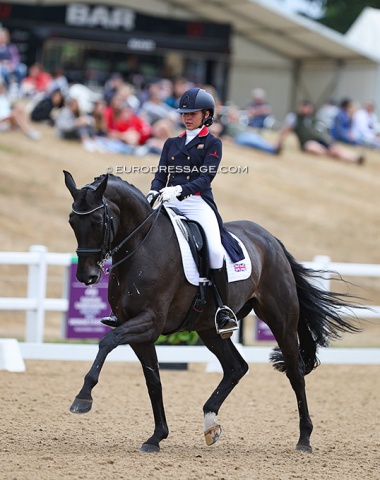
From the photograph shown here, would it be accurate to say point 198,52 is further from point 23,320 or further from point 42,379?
point 42,379

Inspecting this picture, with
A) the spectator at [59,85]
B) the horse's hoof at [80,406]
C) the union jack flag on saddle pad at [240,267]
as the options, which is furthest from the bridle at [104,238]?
the spectator at [59,85]

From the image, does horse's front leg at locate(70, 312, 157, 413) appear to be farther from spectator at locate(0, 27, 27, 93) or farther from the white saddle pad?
spectator at locate(0, 27, 27, 93)

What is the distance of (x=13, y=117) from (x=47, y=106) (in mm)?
1055

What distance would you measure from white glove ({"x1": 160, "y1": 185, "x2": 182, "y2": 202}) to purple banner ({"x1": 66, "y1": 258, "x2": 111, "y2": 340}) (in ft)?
15.2

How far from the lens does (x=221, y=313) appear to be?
7004 mm

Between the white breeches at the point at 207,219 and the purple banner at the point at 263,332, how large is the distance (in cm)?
525

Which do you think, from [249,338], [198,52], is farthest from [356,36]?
[249,338]

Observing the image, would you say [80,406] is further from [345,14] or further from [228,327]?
[345,14]

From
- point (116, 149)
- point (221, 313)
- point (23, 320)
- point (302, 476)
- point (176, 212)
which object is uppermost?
point (176, 212)

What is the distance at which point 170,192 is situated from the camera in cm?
664

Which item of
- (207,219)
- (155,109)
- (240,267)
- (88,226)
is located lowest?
(155,109)

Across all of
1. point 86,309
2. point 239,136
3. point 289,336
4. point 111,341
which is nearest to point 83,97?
point 239,136

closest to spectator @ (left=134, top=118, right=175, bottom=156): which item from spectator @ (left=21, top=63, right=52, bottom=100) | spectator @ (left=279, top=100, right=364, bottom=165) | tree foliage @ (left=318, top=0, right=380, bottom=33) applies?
spectator @ (left=21, top=63, right=52, bottom=100)

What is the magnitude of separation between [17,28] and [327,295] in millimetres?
18399
